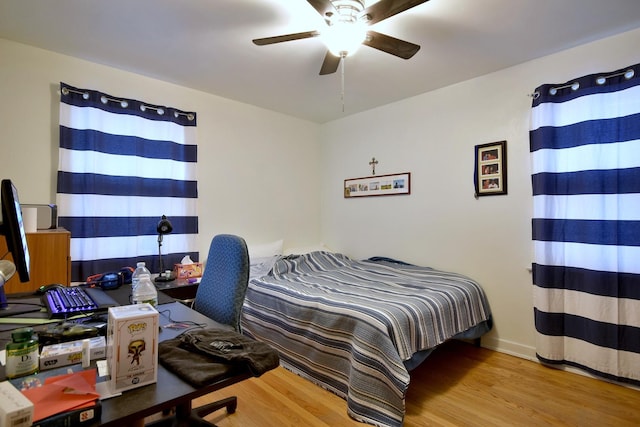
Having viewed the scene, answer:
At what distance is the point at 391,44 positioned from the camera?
6.43 feet

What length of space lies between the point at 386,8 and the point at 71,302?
2.07 m

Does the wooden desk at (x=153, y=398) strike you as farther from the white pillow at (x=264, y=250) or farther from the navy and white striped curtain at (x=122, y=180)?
the white pillow at (x=264, y=250)

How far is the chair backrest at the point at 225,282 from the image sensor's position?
161 centimetres

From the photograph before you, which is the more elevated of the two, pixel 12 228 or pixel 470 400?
pixel 12 228

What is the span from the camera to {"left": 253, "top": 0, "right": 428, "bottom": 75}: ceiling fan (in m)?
1.63

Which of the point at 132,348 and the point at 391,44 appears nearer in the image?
the point at 132,348

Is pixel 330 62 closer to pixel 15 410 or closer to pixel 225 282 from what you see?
pixel 225 282

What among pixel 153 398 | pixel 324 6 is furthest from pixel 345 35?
pixel 153 398

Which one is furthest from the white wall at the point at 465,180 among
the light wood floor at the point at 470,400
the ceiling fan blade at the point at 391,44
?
the ceiling fan blade at the point at 391,44

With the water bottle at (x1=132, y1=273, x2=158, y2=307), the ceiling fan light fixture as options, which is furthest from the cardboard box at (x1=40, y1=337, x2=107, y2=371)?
the ceiling fan light fixture

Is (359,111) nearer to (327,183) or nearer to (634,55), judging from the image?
(327,183)

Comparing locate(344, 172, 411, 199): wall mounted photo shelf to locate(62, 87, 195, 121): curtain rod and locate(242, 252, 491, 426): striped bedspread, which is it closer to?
locate(242, 252, 491, 426): striped bedspread

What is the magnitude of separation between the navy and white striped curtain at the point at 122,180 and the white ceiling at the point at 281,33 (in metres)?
0.42

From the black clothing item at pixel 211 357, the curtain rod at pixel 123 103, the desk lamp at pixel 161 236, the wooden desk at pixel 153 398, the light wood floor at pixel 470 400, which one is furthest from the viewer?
the desk lamp at pixel 161 236
